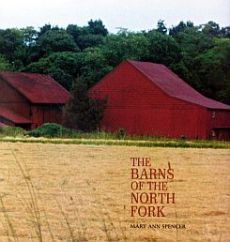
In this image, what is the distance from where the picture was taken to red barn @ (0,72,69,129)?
9.57 feet

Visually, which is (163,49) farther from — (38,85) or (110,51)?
(38,85)

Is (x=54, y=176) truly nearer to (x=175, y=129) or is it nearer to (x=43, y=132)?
(x=43, y=132)

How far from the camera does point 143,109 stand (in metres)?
2.79

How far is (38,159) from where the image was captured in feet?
10.6

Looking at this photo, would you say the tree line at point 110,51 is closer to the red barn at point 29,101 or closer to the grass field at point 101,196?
the red barn at point 29,101

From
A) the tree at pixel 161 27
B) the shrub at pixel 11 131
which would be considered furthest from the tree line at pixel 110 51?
the shrub at pixel 11 131

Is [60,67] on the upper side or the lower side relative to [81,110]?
upper

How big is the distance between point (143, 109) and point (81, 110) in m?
0.27

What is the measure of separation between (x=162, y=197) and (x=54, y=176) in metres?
1.09

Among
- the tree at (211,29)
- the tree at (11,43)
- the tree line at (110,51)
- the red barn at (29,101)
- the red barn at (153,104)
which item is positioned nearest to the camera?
the tree at (211,29)

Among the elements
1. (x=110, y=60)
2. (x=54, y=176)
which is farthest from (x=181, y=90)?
(x=54, y=176)

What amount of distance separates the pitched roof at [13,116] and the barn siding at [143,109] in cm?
34

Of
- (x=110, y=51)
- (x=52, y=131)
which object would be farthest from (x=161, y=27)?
(x=52, y=131)

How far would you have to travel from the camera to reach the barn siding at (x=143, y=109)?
8.90ft
